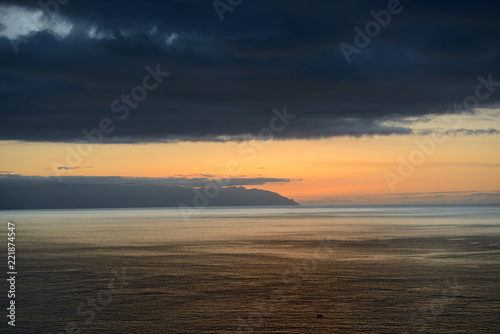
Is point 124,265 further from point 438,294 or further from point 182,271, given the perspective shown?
point 438,294

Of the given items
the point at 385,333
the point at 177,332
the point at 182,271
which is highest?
the point at 182,271

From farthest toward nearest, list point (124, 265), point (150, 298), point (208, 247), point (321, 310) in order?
point (208, 247), point (124, 265), point (150, 298), point (321, 310)

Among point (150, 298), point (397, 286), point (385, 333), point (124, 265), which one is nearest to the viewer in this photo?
point (385, 333)

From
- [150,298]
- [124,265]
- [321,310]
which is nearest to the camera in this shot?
[321,310]

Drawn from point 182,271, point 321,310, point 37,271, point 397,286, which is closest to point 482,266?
point 397,286

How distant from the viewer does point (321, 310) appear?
36281mm

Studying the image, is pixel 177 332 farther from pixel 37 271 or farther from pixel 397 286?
pixel 37 271

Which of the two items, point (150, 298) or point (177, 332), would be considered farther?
point (150, 298)

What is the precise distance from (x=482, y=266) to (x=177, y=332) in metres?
37.4

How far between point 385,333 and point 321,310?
20.7 ft

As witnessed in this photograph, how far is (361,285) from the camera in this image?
44750 mm

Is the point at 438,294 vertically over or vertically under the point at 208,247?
under

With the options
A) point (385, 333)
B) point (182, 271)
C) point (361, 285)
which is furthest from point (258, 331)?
point (182, 271)

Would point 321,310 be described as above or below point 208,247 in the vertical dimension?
below
